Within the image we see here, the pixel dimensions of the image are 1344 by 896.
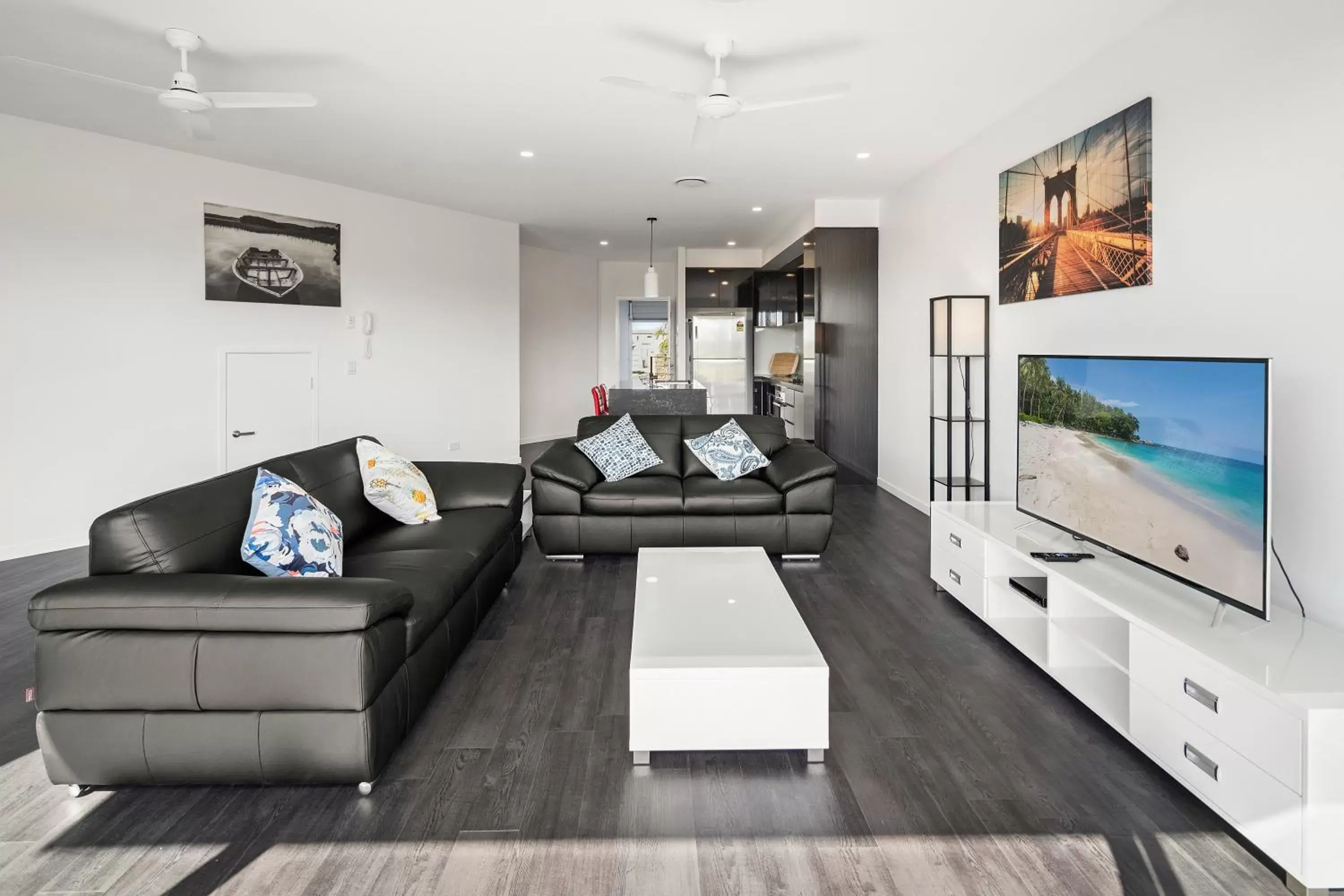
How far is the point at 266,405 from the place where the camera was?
6113 millimetres

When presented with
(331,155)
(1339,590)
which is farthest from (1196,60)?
(331,155)

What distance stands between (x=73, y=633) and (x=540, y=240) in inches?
326

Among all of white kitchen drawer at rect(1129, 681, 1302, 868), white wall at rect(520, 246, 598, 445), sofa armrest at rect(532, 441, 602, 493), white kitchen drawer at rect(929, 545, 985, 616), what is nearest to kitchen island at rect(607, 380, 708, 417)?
sofa armrest at rect(532, 441, 602, 493)

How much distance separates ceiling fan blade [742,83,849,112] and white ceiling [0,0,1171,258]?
0.84 ft

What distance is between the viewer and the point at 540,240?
971 cm

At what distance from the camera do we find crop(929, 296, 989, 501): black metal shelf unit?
500 cm

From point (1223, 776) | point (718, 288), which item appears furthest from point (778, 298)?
point (1223, 776)

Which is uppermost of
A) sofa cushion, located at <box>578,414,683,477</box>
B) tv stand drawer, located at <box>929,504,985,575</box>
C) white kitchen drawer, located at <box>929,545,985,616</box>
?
sofa cushion, located at <box>578,414,683,477</box>

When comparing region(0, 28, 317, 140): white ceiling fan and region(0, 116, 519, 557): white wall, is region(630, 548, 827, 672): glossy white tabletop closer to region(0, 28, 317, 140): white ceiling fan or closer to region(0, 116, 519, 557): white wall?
region(0, 28, 317, 140): white ceiling fan

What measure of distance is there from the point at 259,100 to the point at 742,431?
133 inches

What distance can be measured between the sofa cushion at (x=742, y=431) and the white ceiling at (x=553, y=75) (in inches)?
77.0

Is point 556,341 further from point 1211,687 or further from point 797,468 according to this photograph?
point 1211,687

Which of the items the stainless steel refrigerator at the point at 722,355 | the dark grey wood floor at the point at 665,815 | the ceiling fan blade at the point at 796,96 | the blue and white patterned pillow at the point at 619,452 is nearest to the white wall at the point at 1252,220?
the dark grey wood floor at the point at 665,815

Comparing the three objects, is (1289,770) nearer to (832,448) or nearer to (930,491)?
(930,491)
